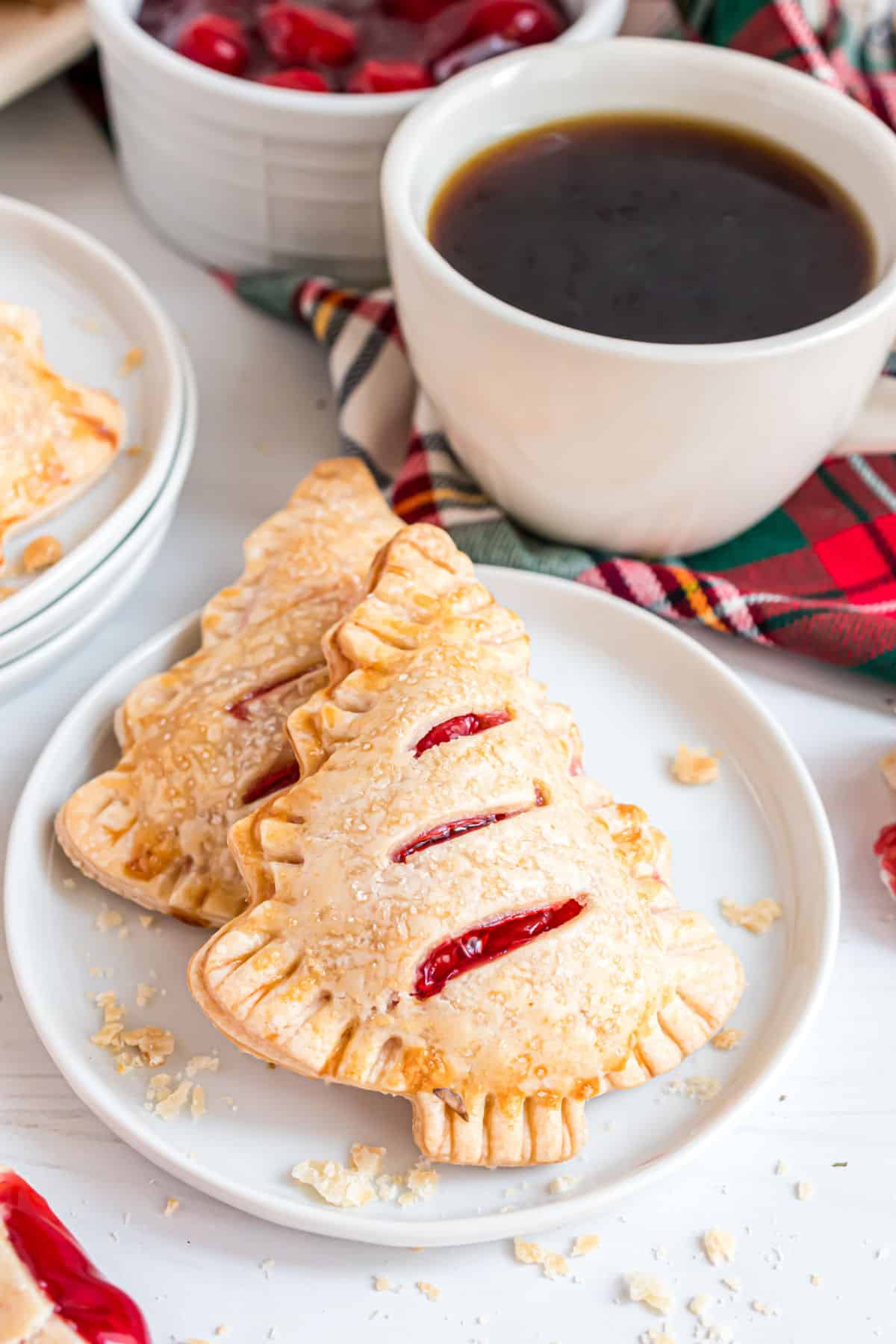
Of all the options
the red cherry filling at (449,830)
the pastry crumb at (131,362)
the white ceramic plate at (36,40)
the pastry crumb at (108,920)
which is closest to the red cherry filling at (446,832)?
the red cherry filling at (449,830)

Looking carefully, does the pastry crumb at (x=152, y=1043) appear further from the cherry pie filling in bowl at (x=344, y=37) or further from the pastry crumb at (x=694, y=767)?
the cherry pie filling in bowl at (x=344, y=37)

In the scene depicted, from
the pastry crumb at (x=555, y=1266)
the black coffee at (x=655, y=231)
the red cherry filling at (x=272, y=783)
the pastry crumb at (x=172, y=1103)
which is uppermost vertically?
the black coffee at (x=655, y=231)

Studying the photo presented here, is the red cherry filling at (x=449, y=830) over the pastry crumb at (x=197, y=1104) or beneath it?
over

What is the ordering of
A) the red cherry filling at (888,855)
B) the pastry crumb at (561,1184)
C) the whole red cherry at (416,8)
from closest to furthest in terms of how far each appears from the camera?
the pastry crumb at (561,1184) < the red cherry filling at (888,855) < the whole red cherry at (416,8)

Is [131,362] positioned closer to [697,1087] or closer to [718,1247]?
[697,1087]

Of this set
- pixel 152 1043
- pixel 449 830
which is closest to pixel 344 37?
pixel 449 830

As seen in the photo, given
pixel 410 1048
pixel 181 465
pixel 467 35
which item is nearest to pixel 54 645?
pixel 181 465

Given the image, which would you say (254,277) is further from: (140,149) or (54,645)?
(54,645)
